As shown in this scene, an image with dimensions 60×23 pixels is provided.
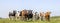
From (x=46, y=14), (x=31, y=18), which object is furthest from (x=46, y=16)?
(x=31, y=18)

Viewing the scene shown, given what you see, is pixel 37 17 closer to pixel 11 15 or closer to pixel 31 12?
pixel 31 12

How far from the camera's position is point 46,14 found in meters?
19.1

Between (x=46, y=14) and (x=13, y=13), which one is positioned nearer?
(x=46, y=14)

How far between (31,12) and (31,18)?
0.82 metres

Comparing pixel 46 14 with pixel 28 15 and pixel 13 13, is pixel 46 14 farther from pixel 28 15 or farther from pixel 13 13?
pixel 13 13

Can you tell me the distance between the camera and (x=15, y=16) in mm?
19969

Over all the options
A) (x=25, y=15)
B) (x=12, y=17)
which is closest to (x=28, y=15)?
(x=25, y=15)

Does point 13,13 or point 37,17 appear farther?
point 13,13

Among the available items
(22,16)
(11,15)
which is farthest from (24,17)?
(11,15)

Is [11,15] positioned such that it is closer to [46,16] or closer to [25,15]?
[25,15]

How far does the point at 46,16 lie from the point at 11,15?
3.65m

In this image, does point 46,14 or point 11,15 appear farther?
point 11,15

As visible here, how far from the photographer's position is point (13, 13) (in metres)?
20.7

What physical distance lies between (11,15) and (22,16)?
4.34 feet
